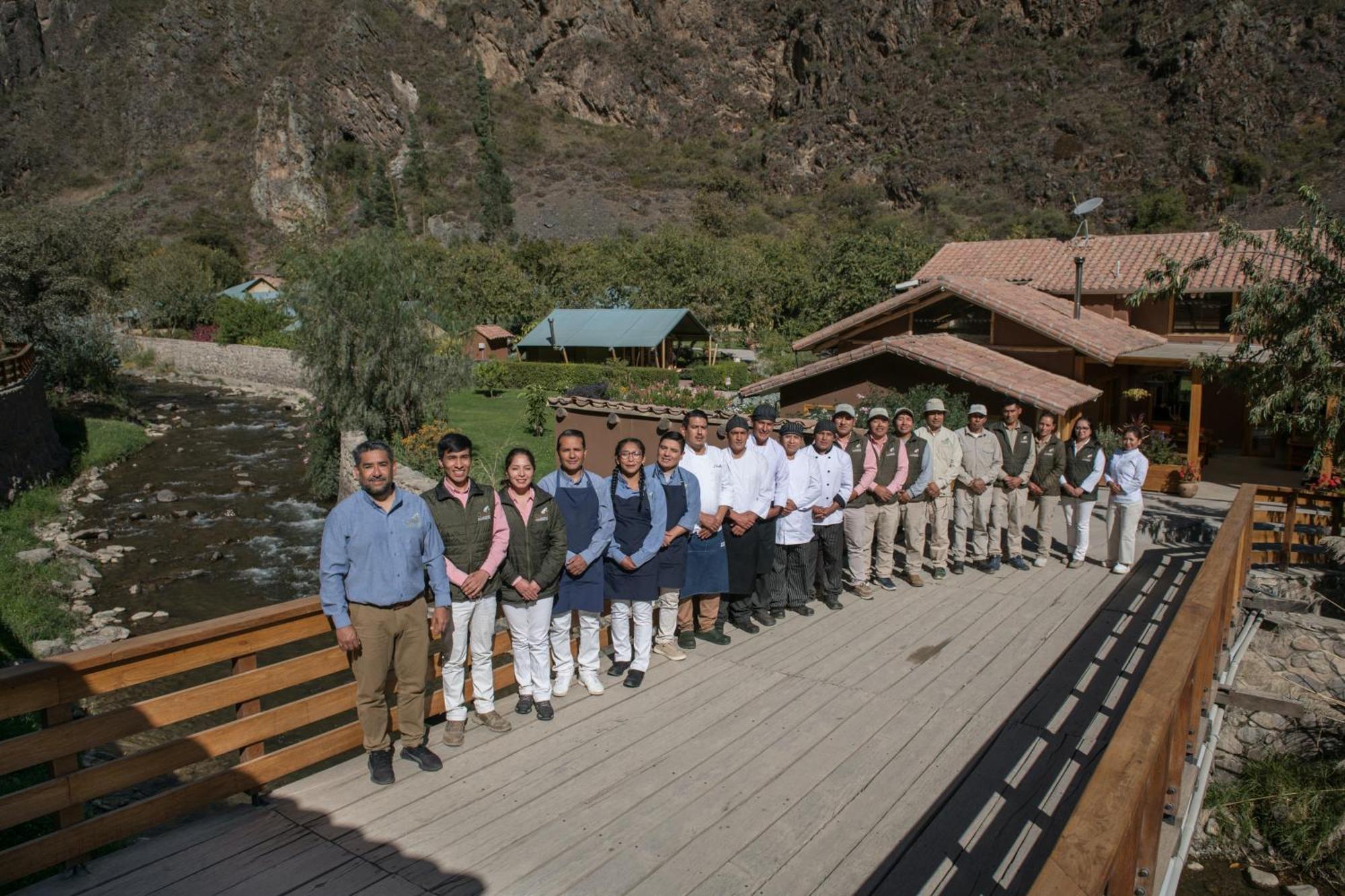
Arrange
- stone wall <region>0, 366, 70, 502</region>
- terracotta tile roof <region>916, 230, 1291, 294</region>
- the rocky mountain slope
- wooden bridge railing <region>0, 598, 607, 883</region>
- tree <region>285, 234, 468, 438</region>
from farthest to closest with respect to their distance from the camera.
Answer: the rocky mountain slope → tree <region>285, 234, 468, 438</region> → terracotta tile roof <region>916, 230, 1291, 294</region> → stone wall <region>0, 366, 70, 502</region> → wooden bridge railing <region>0, 598, 607, 883</region>

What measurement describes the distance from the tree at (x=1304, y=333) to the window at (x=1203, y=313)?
362 inches

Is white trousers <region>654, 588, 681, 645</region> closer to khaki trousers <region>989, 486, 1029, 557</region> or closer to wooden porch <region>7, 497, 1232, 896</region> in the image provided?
wooden porch <region>7, 497, 1232, 896</region>

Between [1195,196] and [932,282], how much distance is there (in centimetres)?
6116

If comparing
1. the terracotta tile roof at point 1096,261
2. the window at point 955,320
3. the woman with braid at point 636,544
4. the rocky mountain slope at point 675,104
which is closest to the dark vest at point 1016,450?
the woman with braid at point 636,544

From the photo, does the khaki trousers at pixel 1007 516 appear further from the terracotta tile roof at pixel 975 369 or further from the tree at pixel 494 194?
the tree at pixel 494 194

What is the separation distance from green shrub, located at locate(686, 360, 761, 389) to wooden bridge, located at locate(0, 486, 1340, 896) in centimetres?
2845

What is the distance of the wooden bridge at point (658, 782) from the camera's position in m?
3.61

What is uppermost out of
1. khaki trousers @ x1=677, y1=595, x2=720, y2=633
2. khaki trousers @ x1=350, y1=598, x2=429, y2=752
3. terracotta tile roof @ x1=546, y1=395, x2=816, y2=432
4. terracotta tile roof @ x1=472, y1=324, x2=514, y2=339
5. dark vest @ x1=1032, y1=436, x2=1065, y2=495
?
terracotta tile roof @ x1=472, y1=324, x2=514, y2=339

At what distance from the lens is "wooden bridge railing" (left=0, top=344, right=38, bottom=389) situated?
65.2 feet

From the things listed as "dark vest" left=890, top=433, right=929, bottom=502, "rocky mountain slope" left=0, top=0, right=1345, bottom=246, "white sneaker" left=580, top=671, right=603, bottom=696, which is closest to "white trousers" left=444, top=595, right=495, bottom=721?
"white sneaker" left=580, top=671, right=603, bottom=696

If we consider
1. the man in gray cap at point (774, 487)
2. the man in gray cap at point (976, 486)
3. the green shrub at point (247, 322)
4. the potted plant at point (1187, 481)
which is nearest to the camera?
the man in gray cap at point (774, 487)

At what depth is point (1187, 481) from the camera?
15.3m

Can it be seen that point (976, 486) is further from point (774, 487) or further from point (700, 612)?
point (700, 612)

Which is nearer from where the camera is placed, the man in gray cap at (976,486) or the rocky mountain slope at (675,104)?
the man in gray cap at (976,486)
